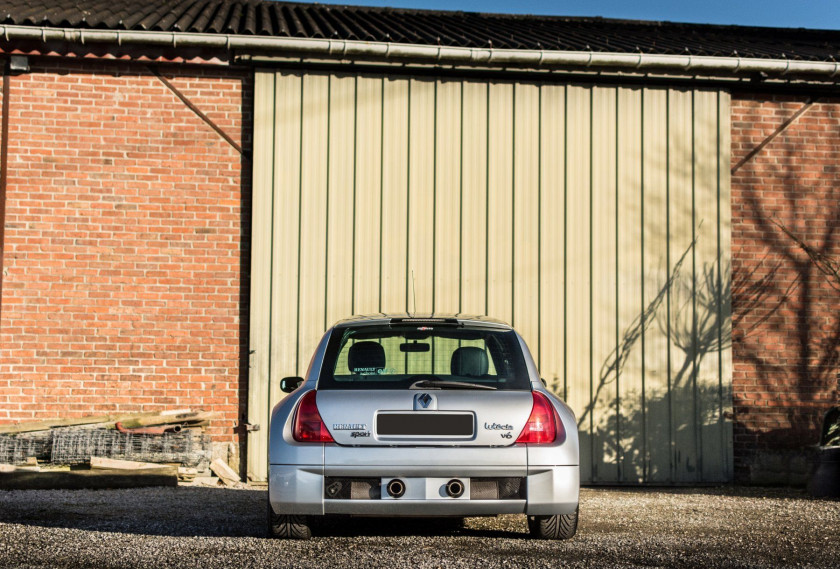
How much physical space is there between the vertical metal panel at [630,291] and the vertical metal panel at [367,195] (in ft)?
8.64

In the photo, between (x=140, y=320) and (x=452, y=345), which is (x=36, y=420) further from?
(x=452, y=345)

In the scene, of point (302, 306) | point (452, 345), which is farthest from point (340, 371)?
point (302, 306)

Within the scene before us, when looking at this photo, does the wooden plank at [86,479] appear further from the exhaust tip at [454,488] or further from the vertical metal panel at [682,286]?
the vertical metal panel at [682,286]

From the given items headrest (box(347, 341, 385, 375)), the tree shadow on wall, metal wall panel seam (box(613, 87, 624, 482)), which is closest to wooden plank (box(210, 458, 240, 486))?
the tree shadow on wall

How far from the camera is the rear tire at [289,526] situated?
18.9 feet

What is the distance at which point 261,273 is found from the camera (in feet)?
34.1

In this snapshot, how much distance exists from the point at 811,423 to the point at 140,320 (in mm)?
7296

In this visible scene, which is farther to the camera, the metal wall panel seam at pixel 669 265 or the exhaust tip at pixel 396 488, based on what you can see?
the metal wall panel seam at pixel 669 265

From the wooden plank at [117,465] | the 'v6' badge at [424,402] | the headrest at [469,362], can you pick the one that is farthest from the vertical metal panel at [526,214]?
the 'v6' badge at [424,402]

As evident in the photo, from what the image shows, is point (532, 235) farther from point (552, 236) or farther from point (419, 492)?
point (419, 492)

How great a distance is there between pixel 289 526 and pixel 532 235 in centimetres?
573

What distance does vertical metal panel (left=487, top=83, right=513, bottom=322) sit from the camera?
420 inches

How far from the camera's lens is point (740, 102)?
36.9 ft

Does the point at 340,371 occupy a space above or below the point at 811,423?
above
